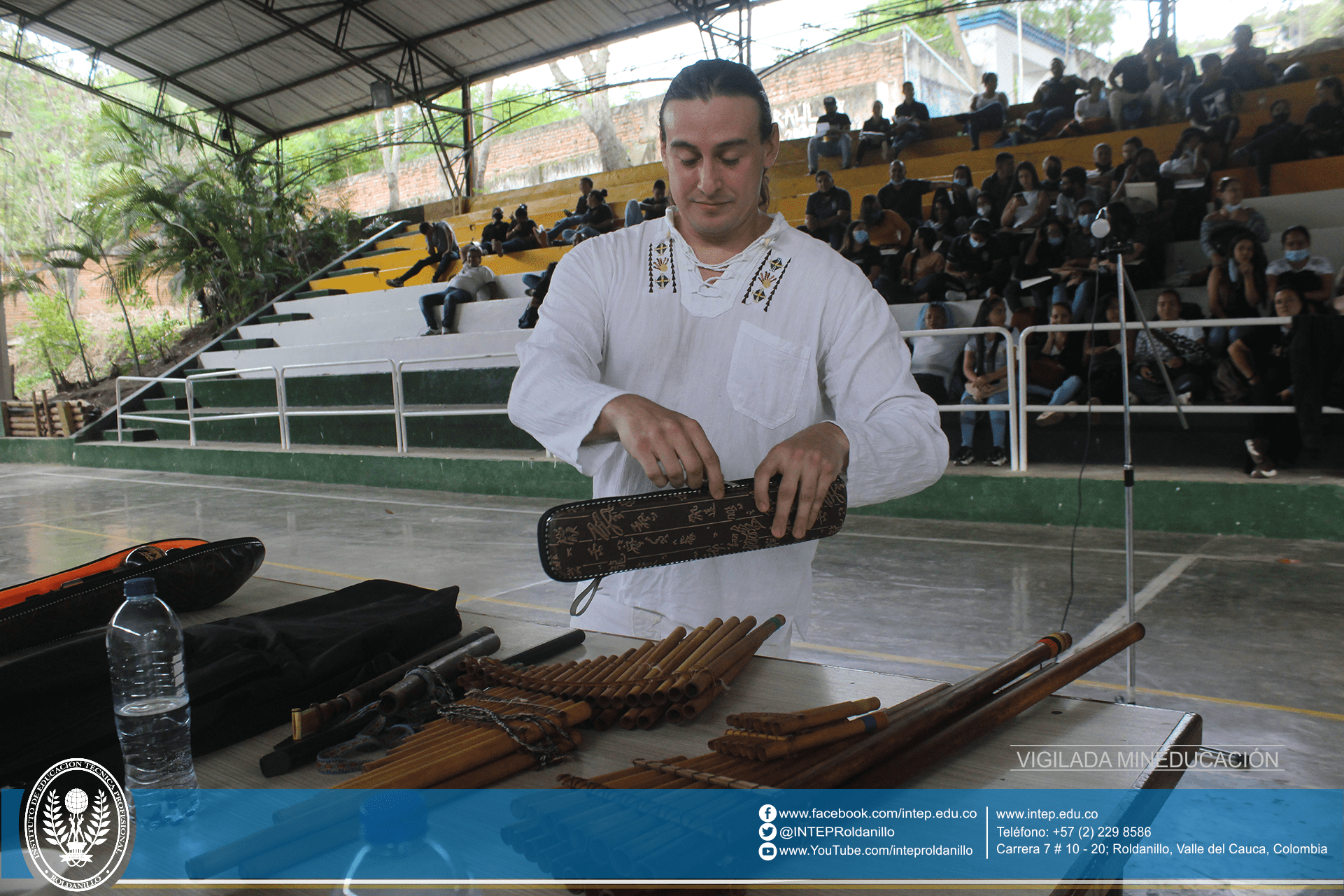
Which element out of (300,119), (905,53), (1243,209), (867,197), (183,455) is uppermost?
(905,53)

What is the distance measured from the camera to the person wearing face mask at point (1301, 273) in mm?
5320

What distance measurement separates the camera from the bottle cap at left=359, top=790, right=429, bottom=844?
67 centimetres

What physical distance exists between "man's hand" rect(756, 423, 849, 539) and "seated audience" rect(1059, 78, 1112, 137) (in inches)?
379

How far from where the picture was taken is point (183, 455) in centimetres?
1012

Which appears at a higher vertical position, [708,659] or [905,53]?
[905,53]

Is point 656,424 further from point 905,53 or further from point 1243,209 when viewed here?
point 905,53

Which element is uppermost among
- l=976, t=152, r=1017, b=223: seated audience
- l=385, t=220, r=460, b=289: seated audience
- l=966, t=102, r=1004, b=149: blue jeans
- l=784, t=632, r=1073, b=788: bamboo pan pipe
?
l=966, t=102, r=1004, b=149: blue jeans

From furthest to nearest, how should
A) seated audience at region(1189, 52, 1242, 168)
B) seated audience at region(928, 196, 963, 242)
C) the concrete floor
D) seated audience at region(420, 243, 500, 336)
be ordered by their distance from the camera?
seated audience at region(420, 243, 500, 336) < seated audience at region(1189, 52, 1242, 168) < seated audience at region(928, 196, 963, 242) < the concrete floor

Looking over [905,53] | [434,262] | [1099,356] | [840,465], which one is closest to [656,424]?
[840,465]

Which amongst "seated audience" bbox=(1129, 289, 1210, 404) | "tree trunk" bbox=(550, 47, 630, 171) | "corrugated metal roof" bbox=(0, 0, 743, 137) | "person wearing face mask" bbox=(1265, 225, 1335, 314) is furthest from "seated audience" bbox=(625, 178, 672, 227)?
"tree trunk" bbox=(550, 47, 630, 171)

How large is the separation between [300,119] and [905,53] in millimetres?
12796

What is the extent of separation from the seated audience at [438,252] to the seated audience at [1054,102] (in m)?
7.36

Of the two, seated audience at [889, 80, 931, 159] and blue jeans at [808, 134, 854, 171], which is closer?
seated audience at [889, 80, 931, 159]

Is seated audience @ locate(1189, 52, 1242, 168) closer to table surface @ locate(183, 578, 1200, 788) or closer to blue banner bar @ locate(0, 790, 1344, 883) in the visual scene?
table surface @ locate(183, 578, 1200, 788)
